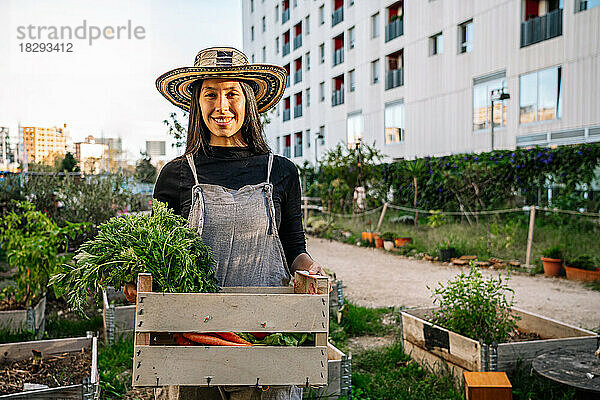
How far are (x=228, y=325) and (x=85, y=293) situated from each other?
0.51m

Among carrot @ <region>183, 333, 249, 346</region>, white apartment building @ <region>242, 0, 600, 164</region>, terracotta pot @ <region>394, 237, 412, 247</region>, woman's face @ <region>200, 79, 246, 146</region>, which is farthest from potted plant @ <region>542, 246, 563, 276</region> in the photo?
carrot @ <region>183, 333, 249, 346</region>

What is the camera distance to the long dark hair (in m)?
2.50

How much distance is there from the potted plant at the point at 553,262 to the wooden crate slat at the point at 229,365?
8.78 m

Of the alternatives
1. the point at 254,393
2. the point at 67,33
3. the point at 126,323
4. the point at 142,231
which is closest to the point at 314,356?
the point at 254,393

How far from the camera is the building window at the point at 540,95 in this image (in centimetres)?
1523

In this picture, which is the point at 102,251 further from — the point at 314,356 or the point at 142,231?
the point at 314,356

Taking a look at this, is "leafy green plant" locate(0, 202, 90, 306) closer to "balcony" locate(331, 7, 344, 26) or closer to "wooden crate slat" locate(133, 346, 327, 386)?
"wooden crate slat" locate(133, 346, 327, 386)

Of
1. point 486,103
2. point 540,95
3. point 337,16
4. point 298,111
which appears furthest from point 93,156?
point 298,111

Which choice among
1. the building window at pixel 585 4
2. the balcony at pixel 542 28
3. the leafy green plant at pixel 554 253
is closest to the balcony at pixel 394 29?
the balcony at pixel 542 28

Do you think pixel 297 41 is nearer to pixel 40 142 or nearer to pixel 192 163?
pixel 40 142

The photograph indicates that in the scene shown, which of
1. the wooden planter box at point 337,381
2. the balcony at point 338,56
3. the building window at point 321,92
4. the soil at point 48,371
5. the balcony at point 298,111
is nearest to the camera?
the soil at point 48,371

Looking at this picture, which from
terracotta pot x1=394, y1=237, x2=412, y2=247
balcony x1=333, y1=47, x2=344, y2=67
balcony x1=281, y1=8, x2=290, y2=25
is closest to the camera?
terracotta pot x1=394, y1=237, x2=412, y2=247

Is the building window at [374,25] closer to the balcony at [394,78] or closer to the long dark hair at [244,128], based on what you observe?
the balcony at [394,78]

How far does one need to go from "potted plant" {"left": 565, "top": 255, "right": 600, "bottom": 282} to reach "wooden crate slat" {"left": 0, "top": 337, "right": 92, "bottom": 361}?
7794 mm
